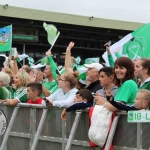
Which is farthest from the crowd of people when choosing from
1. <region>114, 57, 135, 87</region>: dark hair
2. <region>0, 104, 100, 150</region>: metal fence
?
<region>0, 104, 100, 150</region>: metal fence

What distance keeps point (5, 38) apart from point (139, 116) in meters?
7.57

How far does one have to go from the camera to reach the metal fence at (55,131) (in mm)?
5066

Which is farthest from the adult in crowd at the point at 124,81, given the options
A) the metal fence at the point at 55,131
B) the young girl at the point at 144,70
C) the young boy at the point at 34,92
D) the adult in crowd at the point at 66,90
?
the young boy at the point at 34,92

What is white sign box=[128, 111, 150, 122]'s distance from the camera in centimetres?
455

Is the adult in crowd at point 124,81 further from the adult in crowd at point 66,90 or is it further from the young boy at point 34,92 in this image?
the young boy at point 34,92

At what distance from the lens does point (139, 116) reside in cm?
461

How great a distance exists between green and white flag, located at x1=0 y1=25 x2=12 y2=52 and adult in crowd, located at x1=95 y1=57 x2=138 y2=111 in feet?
20.0

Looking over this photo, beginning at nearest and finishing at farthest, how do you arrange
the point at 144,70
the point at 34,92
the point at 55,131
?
the point at 144,70
the point at 55,131
the point at 34,92

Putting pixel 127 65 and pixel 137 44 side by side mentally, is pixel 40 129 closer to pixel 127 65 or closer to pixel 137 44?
pixel 127 65

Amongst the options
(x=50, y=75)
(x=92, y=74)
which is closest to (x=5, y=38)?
(x=50, y=75)

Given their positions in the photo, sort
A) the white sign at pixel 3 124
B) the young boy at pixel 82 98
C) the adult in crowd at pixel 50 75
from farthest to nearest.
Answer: the adult in crowd at pixel 50 75
the white sign at pixel 3 124
the young boy at pixel 82 98

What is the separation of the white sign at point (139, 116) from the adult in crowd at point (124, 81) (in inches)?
17.3

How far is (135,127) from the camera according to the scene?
5.02 m

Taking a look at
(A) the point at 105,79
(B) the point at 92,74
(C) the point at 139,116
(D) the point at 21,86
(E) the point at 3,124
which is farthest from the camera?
(D) the point at 21,86
